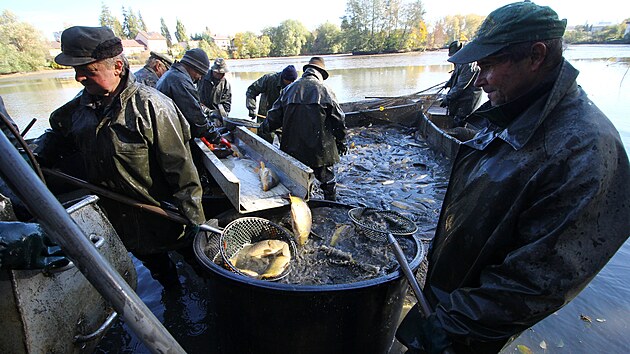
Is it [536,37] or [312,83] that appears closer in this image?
[536,37]

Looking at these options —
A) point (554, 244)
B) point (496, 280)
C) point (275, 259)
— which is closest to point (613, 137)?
point (554, 244)

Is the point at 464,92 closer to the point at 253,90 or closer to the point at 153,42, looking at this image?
the point at 253,90

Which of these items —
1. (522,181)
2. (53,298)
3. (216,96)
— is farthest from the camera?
(216,96)

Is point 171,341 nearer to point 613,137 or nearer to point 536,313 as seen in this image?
point 536,313

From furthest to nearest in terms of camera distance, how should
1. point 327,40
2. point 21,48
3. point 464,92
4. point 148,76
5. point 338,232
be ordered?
point 327,40 → point 21,48 → point 464,92 → point 148,76 → point 338,232

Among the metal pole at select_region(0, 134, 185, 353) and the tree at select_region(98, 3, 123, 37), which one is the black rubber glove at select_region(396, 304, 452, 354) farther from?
the tree at select_region(98, 3, 123, 37)

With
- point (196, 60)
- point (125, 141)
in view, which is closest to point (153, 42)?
point (196, 60)

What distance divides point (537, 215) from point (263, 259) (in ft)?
6.53

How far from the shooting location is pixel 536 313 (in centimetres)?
128

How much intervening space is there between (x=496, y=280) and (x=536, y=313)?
7.0 inches

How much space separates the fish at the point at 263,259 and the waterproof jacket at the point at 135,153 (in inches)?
28.5

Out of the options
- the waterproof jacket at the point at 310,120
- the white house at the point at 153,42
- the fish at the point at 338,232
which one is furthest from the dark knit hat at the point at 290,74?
the white house at the point at 153,42

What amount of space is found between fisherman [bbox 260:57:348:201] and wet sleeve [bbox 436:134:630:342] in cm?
412

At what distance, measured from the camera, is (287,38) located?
253 ft
